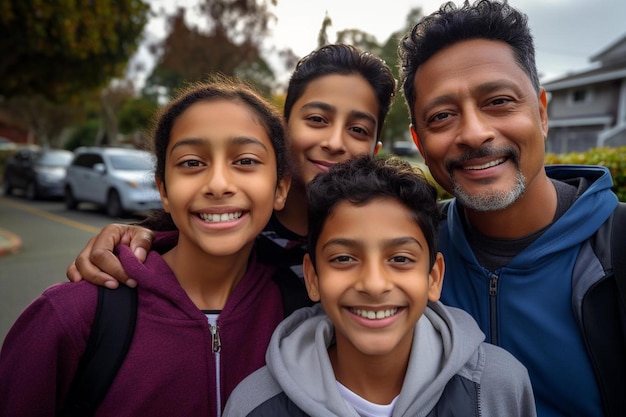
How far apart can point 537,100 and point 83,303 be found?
2.02 meters

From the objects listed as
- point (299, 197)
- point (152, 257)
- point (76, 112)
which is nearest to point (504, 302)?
point (299, 197)

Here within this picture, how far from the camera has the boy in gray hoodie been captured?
169 cm

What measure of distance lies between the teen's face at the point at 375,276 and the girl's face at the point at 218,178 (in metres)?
0.35

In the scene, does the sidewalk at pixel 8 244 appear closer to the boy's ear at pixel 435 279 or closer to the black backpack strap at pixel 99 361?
the black backpack strap at pixel 99 361

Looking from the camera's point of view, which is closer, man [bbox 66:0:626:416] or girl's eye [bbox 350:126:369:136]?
man [bbox 66:0:626:416]

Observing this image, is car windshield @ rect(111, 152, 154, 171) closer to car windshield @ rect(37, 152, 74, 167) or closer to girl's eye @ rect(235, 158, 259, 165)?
car windshield @ rect(37, 152, 74, 167)

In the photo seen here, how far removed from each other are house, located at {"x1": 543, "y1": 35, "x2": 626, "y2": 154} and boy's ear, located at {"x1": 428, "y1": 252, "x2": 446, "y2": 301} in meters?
23.6

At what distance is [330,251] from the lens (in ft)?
5.98

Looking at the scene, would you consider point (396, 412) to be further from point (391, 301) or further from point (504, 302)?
point (504, 302)

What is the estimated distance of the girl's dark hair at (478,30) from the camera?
2170 millimetres

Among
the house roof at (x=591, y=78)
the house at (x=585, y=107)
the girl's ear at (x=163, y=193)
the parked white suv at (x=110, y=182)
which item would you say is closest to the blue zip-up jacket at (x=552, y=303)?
the girl's ear at (x=163, y=193)

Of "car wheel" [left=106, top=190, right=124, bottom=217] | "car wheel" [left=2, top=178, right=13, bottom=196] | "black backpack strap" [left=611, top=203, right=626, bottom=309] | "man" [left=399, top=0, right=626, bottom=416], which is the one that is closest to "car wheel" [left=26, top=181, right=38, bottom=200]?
"car wheel" [left=2, top=178, right=13, bottom=196]

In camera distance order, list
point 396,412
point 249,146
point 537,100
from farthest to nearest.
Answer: point 537,100 < point 249,146 < point 396,412

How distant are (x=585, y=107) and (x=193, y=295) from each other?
2962 cm
